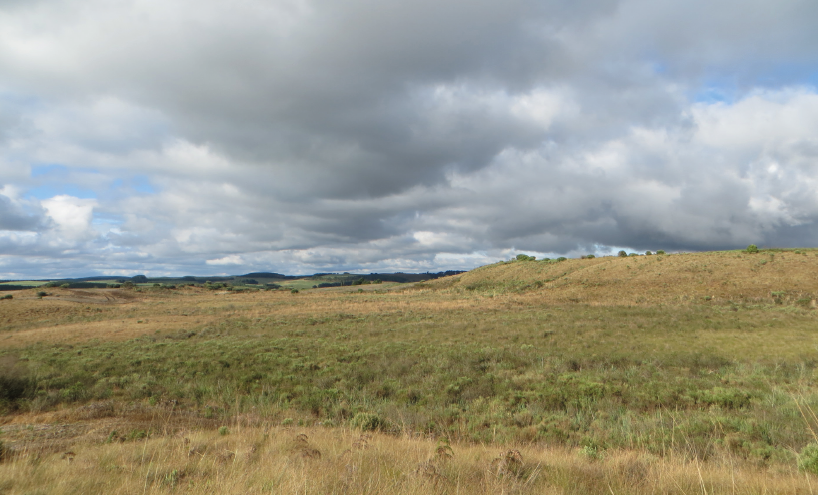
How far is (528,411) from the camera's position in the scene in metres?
10.4

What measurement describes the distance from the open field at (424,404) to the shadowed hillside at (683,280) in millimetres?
9420

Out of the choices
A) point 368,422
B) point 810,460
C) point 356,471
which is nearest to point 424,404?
point 368,422

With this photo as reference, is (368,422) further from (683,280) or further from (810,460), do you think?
(683,280)

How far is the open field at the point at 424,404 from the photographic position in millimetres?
5352

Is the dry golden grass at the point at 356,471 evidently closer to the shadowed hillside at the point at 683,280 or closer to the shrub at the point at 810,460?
the shrub at the point at 810,460

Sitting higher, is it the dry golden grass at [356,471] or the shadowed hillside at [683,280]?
the shadowed hillside at [683,280]

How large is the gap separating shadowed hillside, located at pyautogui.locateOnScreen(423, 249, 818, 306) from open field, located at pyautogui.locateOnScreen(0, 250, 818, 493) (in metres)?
9.42

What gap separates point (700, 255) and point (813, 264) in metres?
15.9

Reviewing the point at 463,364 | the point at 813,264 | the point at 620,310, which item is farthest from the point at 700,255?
the point at 463,364

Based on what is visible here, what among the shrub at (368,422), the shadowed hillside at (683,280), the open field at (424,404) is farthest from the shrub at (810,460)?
the shadowed hillside at (683,280)

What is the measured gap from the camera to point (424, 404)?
11734 mm

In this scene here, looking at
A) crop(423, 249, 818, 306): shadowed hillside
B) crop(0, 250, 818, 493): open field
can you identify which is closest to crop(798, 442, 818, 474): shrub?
crop(0, 250, 818, 493): open field

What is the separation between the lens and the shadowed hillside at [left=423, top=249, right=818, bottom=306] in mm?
39031

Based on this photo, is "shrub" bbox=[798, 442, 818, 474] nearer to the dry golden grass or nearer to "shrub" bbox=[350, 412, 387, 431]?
the dry golden grass
